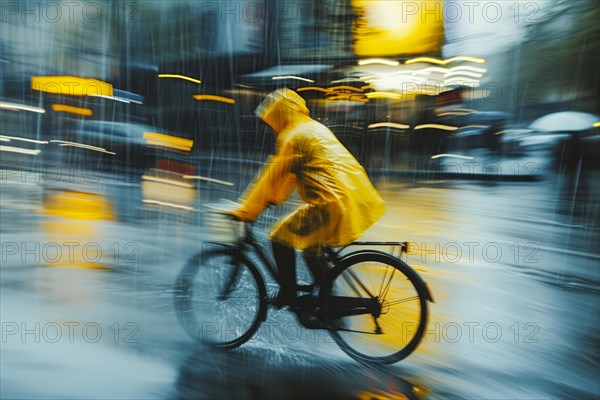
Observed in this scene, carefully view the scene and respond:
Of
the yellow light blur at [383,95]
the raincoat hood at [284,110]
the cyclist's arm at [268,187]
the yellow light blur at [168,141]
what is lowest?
the cyclist's arm at [268,187]

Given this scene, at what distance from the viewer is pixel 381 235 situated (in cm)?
605

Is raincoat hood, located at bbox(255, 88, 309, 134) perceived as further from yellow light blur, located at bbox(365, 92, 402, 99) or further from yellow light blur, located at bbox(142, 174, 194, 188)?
yellow light blur, located at bbox(142, 174, 194, 188)

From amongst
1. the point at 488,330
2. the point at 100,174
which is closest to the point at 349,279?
the point at 488,330

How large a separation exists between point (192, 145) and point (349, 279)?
2.78 metres

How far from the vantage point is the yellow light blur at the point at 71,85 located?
216 inches

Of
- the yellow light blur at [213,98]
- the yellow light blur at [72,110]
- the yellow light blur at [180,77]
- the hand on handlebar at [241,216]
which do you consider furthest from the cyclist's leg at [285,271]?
the yellow light blur at [72,110]

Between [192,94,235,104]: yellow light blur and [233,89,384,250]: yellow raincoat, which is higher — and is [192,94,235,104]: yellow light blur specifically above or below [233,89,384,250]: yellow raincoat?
above

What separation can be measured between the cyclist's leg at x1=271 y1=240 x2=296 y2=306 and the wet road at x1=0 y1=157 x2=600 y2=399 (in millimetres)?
469

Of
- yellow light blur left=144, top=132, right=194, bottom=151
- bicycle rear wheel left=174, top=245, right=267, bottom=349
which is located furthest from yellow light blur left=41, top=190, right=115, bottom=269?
bicycle rear wheel left=174, top=245, right=267, bottom=349

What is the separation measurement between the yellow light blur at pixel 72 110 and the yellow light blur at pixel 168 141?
0.73 meters

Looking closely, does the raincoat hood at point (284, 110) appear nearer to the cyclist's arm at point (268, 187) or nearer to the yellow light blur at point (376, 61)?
the cyclist's arm at point (268, 187)

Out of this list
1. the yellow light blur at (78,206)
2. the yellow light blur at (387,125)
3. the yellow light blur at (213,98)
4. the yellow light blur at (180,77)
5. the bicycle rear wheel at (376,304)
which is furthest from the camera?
the yellow light blur at (78,206)

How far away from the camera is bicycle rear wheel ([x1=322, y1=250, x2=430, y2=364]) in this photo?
3.20 meters

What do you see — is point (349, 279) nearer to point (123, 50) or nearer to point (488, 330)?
point (488, 330)
